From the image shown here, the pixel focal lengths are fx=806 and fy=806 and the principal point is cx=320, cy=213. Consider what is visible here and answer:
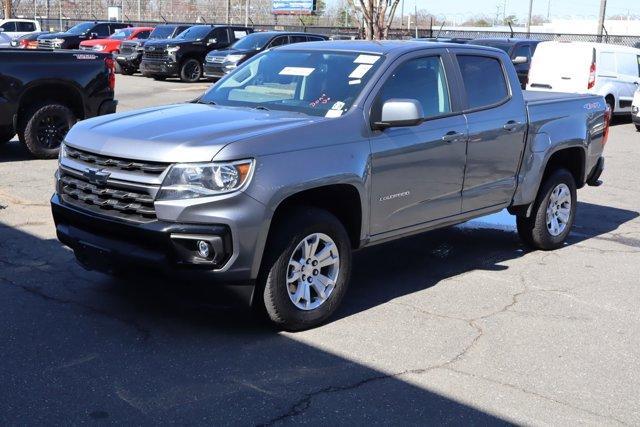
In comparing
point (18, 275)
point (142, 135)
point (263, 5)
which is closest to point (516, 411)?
point (142, 135)

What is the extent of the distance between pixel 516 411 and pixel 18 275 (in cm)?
389

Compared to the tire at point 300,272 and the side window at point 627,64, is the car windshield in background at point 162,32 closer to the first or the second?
Result: the side window at point 627,64

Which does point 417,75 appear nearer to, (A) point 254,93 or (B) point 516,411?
(A) point 254,93

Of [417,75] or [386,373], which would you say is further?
[417,75]

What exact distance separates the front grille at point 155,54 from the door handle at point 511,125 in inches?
835

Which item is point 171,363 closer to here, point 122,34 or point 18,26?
point 122,34

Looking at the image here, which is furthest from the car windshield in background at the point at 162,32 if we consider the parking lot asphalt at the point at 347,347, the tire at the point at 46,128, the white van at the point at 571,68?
the parking lot asphalt at the point at 347,347

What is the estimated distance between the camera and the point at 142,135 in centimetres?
505

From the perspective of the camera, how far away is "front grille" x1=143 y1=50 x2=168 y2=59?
2667 cm

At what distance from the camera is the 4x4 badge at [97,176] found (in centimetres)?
504

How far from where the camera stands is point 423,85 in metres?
6.29

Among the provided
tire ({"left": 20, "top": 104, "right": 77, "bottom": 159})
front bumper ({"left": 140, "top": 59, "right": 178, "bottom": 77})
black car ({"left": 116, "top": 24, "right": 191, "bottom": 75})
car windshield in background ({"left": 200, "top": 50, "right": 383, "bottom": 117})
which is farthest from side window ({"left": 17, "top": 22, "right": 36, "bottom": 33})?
car windshield in background ({"left": 200, "top": 50, "right": 383, "bottom": 117})

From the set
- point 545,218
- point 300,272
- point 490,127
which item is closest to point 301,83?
point 300,272

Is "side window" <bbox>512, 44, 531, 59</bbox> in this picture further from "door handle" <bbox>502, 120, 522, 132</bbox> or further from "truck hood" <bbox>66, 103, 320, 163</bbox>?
"truck hood" <bbox>66, 103, 320, 163</bbox>
